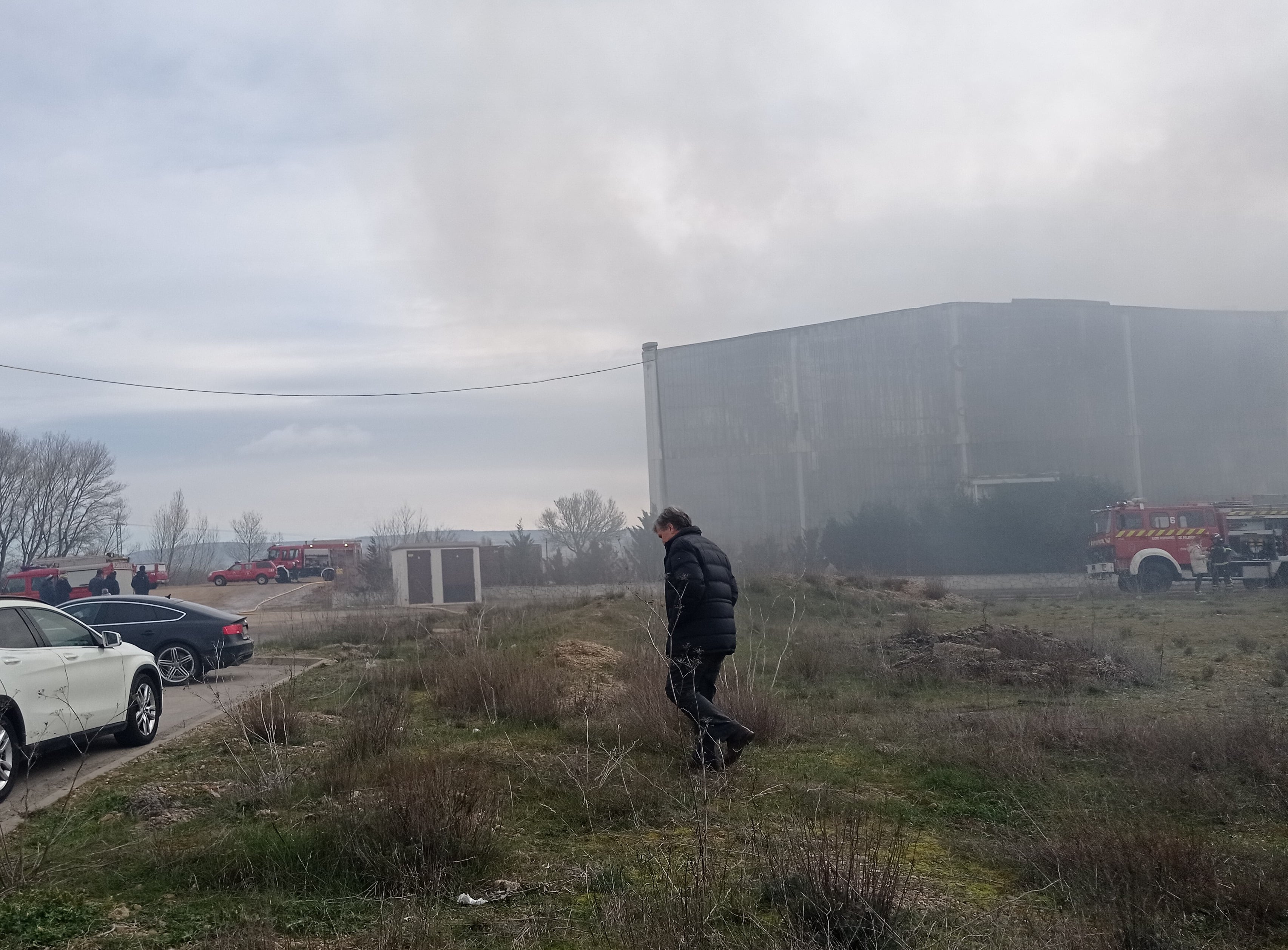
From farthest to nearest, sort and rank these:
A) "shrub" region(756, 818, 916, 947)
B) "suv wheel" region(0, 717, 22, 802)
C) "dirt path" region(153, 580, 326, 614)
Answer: "dirt path" region(153, 580, 326, 614), "suv wheel" region(0, 717, 22, 802), "shrub" region(756, 818, 916, 947)

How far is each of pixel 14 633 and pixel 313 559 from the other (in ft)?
156

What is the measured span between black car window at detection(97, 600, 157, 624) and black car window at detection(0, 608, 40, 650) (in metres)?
7.73

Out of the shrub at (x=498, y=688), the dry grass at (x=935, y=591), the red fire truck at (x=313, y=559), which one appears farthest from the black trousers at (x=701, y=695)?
the red fire truck at (x=313, y=559)

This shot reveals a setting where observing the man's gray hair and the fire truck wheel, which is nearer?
the man's gray hair

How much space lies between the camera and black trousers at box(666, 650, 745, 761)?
702 cm

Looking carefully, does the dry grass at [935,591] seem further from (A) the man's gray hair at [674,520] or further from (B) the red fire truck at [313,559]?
(B) the red fire truck at [313,559]

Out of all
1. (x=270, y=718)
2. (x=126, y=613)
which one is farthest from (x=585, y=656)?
(x=126, y=613)

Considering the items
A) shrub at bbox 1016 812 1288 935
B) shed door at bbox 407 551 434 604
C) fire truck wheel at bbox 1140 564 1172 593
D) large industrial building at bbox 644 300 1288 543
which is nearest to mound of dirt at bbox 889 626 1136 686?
shrub at bbox 1016 812 1288 935

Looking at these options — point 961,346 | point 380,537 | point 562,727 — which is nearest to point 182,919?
point 562,727

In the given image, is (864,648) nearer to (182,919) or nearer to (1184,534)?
(182,919)

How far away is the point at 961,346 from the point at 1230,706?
36.9 metres

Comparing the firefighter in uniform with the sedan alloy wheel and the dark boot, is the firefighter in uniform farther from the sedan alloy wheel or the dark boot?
the dark boot

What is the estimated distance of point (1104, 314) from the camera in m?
45.7

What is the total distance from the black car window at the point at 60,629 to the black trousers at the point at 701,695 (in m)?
5.53
